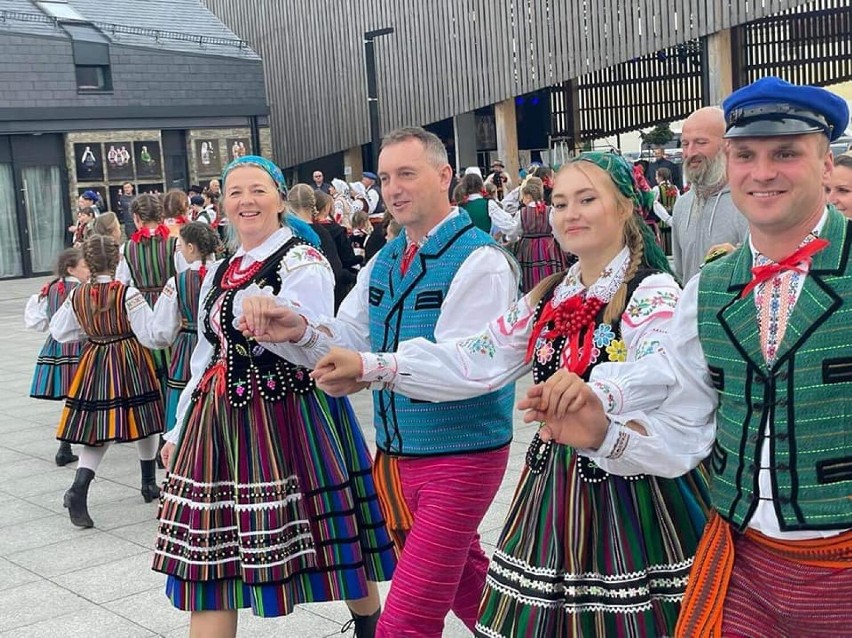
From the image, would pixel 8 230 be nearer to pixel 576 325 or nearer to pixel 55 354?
pixel 55 354

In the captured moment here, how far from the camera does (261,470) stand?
3527mm

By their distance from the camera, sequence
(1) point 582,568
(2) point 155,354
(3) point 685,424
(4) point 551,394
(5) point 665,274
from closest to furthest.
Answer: (4) point 551,394, (3) point 685,424, (1) point 582,568, (5) point 665,274, (2) point 155,354

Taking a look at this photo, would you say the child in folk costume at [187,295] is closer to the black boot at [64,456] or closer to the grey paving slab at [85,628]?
the black boot at [64,456]

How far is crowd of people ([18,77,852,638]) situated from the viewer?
2.17 m

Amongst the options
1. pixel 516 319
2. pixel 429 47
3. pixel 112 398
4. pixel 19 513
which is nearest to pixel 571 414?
pixel 516 319

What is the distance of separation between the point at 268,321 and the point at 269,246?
0.52m

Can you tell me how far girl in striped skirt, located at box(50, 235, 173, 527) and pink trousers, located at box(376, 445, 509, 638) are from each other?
3.28 meters

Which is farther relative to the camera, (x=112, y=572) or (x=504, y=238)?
(x=504, y=238)

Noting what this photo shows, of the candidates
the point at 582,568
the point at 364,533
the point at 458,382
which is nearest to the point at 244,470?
the point at 364,533

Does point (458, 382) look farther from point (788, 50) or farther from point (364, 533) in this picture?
point (788, 50)

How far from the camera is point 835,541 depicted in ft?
6.95

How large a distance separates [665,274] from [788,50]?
2326cm

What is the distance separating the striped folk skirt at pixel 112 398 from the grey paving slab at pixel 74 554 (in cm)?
71

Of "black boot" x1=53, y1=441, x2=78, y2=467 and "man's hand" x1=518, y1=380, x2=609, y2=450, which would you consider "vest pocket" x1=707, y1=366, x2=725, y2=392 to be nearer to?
"man's hand" x1=518, y1=380, x2=609, y2=450
